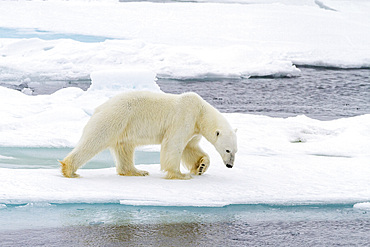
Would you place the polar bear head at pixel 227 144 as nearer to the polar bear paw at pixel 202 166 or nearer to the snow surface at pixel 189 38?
the polar bear paw at pixel 202 166

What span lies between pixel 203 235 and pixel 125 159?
1695 millimetres


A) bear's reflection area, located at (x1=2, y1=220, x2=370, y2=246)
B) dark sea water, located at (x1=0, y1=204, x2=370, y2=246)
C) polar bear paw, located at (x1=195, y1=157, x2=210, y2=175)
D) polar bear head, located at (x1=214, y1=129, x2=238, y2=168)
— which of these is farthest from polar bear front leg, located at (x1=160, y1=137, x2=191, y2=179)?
bear's reflection area, located at (x1=2, y1=220, x2=370, y2=246)

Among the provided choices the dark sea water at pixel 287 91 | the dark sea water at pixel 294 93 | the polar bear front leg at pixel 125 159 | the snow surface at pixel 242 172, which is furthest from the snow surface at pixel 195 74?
the dark sea water at pixel 294 93

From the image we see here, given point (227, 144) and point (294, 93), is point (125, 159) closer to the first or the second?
point (227, 144)

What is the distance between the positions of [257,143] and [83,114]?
3.00m

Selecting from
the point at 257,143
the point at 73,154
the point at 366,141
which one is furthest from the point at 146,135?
the point at 366,141

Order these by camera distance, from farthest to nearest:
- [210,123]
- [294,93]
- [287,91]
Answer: [287,91] < [294,93] < [210,123]

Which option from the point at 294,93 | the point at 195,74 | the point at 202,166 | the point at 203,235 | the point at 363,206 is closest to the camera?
the point at 203,235

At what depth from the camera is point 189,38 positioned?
2078cm

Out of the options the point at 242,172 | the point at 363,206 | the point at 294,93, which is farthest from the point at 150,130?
the point at 294,93

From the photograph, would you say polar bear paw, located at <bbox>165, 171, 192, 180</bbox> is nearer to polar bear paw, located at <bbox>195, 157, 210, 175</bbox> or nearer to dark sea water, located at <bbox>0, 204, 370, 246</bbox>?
polar bear paw, located at <bbox>195, 157, 210, 175</bbox>

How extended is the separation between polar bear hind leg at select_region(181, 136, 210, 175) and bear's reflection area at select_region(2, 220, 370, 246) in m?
1.40

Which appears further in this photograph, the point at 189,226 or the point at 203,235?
the point at 189,226

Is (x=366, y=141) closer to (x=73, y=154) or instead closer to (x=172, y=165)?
(x=172, y=165)
